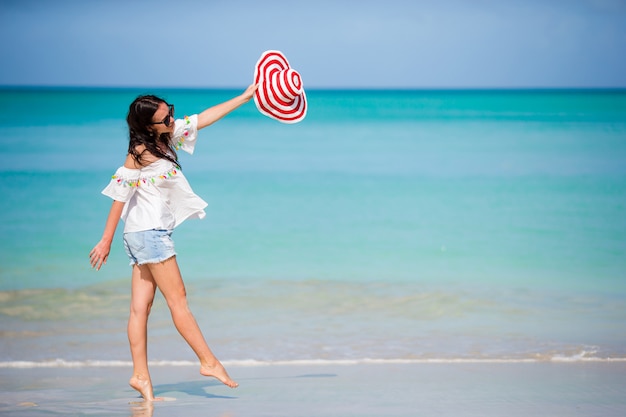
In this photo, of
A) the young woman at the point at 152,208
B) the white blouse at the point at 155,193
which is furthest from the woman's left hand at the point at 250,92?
the white blouse at the point at 155,193

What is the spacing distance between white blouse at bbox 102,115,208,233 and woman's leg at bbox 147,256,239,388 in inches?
6.6

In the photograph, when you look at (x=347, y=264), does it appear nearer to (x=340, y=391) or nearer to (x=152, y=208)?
(x=340, y=391)

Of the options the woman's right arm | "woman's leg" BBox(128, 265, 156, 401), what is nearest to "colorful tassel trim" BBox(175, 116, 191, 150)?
the woman's right arm

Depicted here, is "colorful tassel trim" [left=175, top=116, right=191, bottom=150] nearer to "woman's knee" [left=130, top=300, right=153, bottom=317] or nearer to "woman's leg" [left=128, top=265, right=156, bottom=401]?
"woman's leg" [left=128, top=265, right=156, bottom=401]

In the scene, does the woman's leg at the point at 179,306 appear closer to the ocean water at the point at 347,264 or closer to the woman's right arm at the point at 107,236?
the woman's right arm at the point at 107,236

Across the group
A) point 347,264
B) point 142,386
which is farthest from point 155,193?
point 347,264

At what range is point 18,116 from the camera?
33594 mm

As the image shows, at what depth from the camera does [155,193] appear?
3396 mm

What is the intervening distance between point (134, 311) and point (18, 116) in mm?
32147

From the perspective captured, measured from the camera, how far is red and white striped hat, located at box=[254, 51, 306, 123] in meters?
3.61

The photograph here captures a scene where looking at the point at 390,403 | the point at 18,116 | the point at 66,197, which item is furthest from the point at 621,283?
the point at 18,116

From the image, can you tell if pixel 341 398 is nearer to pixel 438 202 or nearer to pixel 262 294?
pixel 262 294

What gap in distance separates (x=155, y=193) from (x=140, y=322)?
0.54 meters

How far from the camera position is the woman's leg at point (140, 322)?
11.5 feet
